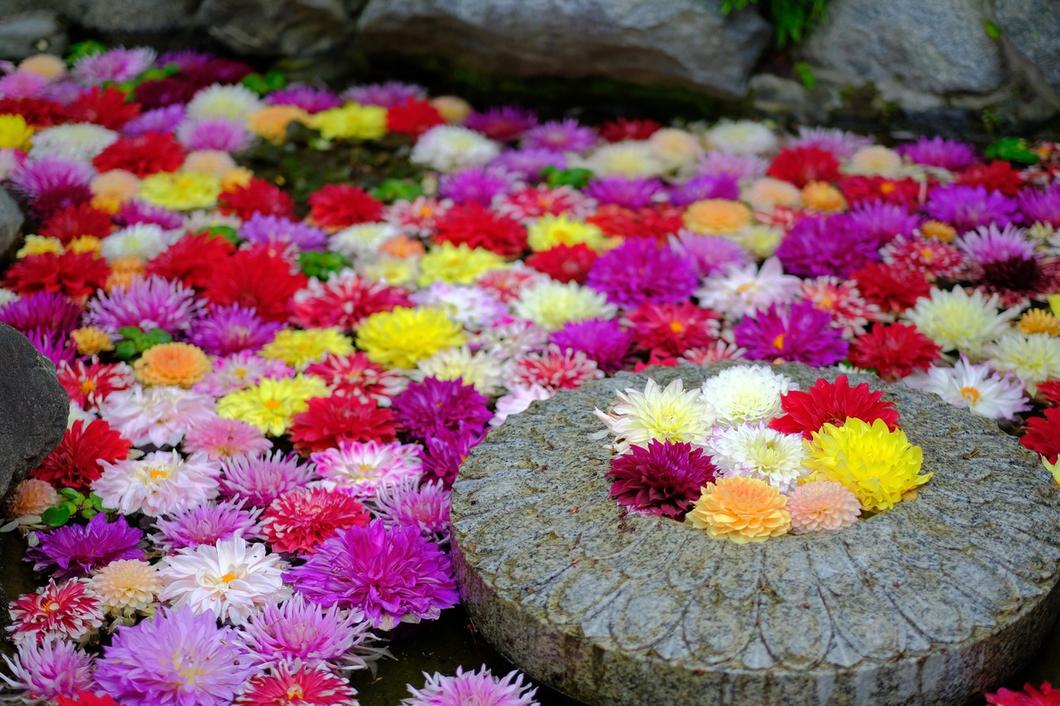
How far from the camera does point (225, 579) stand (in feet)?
7.03

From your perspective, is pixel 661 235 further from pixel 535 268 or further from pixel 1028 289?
pixel 1028 289

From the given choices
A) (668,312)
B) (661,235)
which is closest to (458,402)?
(668,312)

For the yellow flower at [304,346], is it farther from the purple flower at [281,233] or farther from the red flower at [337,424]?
the purple flower at [281,233]

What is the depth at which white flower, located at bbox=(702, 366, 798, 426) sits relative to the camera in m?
2.26

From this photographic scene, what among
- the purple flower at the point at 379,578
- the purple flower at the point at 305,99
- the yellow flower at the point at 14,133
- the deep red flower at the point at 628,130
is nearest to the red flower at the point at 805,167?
the deep red flower at the point at 628,130

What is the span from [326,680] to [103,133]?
3.37 metres

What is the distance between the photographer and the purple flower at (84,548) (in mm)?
2242

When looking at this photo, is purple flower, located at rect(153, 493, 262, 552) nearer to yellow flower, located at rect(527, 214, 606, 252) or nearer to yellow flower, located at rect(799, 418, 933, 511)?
yellow flower, located at rect(799, 418, 933, 511)

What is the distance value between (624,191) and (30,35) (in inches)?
139

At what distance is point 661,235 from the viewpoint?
367cm

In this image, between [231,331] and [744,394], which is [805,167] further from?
[231,331]

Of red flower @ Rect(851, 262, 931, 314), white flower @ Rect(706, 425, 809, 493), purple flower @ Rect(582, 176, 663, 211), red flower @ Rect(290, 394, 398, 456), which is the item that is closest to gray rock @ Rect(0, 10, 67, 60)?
purple flower @ Rect(582, 176, 663, 211)

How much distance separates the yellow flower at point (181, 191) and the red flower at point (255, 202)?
10cm

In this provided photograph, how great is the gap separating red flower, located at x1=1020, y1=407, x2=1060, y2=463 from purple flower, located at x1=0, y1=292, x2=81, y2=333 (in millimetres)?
2698
